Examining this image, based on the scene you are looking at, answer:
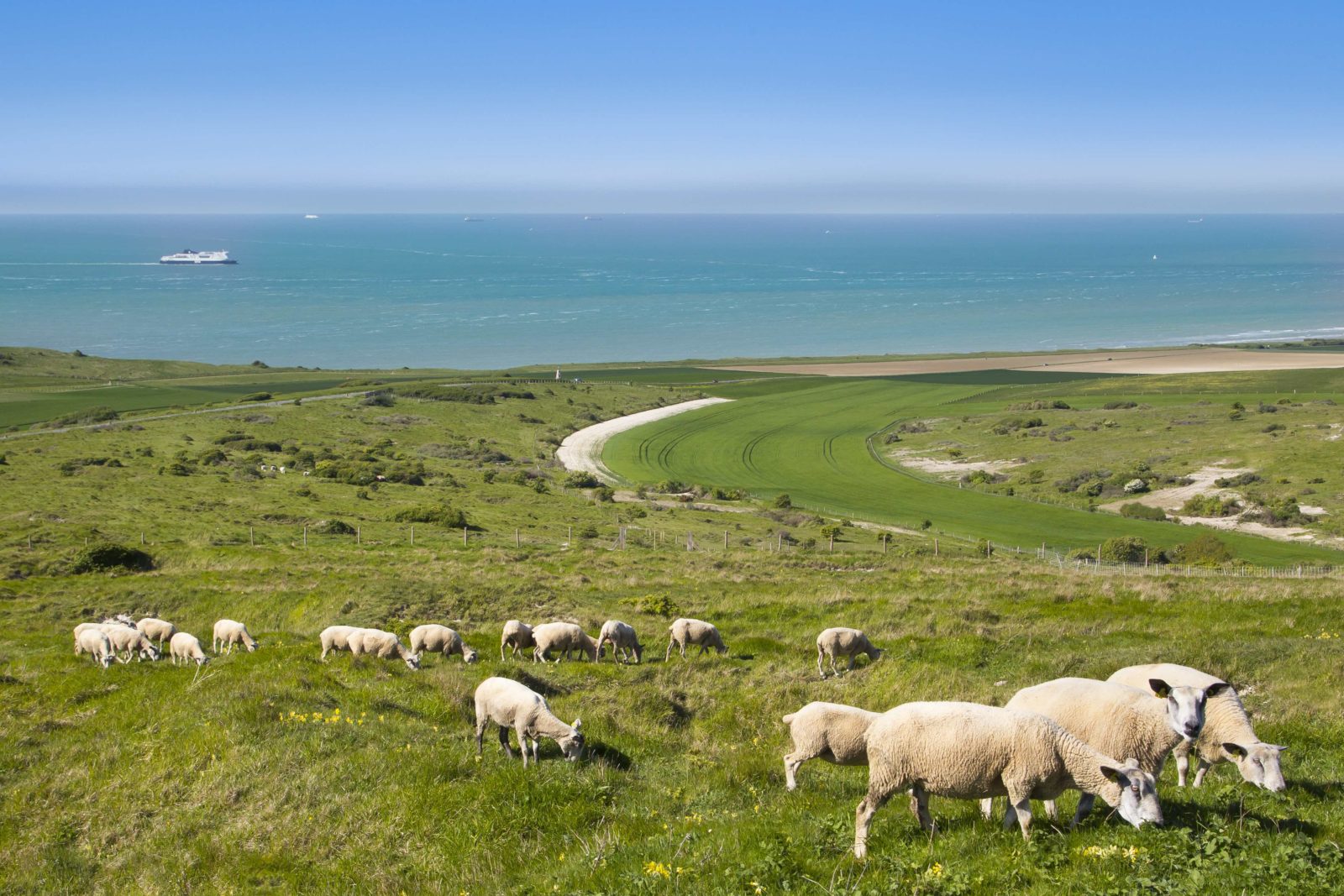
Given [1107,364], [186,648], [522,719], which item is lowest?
[186,648]

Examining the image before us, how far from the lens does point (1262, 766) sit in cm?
1036

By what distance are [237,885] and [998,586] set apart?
2523 centimetres

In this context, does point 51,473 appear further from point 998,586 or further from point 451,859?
point 451,859

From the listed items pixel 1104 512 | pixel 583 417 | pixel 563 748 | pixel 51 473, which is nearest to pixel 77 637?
pixel 563 748

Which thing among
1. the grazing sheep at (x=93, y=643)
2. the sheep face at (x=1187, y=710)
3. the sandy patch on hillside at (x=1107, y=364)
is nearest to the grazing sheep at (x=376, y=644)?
the grazing sheep at (x=93, y=643)

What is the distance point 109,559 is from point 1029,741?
38.6m

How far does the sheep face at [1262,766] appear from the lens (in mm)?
10125

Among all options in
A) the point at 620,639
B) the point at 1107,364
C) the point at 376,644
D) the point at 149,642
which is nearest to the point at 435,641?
the point at 376,644

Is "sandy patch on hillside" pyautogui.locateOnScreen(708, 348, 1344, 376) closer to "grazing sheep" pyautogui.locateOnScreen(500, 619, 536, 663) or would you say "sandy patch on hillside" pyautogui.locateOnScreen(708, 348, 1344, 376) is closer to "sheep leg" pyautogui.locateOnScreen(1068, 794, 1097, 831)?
"grazing sheep" pyautogui.locateOnScreen(500, 619, 536, 663)

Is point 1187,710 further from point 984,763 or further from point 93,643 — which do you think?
point 93,643

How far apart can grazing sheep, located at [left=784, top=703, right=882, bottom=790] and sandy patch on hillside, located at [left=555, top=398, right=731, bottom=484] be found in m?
61.6

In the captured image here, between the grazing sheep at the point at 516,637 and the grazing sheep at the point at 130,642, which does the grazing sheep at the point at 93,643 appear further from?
the grazing sheep at the point at 516,637

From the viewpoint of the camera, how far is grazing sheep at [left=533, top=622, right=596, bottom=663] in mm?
21734

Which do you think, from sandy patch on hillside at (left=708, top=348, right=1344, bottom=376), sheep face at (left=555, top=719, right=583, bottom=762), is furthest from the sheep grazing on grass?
sandy patch on hillside at (left=708, top=348, right=1344, bottom=376)
